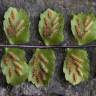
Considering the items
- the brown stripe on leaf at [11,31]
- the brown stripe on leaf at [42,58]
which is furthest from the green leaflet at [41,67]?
the brown stripe on leaf at [11,31]

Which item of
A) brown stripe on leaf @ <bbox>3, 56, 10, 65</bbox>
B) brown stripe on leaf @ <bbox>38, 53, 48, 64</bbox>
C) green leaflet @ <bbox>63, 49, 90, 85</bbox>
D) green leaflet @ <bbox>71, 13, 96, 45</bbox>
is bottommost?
green leaflet @ <bbox>63, 49, 90, 85</bbox>

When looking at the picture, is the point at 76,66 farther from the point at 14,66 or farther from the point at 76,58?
the point at 14,66

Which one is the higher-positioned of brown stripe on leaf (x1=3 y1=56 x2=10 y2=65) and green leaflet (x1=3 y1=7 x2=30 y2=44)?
green leaflet (x1=3 y1=7 x2=30 y2=44)

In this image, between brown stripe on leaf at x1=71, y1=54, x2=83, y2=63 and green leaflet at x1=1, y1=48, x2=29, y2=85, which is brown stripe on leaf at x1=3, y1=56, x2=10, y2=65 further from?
brown stripe on leaf at x1=71, y1=54, x2=83, y2=63

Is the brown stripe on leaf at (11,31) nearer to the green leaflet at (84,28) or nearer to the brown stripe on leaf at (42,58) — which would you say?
the brown stripe on leaf at (42,58)

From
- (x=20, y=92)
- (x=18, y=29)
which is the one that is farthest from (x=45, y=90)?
(x=18, y=29)

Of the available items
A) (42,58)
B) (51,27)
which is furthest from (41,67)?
(51,27)

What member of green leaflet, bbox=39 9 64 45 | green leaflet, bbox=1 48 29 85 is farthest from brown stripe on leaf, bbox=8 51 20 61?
green leaflet, bbox=39 9 64 45
